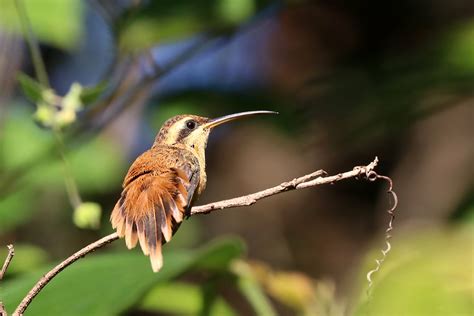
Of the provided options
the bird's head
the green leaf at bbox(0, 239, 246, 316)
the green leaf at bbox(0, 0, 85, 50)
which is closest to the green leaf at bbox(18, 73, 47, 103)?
the green leaf at bbox(0, 239, 246, 316)

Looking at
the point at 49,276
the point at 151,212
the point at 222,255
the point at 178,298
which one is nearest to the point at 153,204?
the point at 151,212

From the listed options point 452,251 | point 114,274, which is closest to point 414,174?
point 114,274

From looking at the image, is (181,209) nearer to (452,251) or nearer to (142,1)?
(142,1)

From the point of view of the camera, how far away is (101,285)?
266 cm

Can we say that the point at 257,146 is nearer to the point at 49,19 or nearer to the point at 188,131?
the point at 49,19

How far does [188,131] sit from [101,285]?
103cm

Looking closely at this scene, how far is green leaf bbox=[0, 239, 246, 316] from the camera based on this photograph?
2.43m

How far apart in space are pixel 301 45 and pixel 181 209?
5.29m

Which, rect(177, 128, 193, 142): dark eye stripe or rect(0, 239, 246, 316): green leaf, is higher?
rect(177, 128, 193, 142): dark eye stripe

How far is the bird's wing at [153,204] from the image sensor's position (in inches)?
81.6


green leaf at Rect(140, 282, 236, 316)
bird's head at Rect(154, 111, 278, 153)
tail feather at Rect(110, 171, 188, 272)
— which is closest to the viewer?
tail feather at Rect(110, 171, 188, 272)

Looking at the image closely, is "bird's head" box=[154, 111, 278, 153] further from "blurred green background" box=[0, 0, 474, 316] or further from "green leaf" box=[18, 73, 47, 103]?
"green leaf" box=[18, 73, 47, 103]

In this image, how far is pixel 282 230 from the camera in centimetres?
768

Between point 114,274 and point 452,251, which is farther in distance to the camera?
point 114,274
